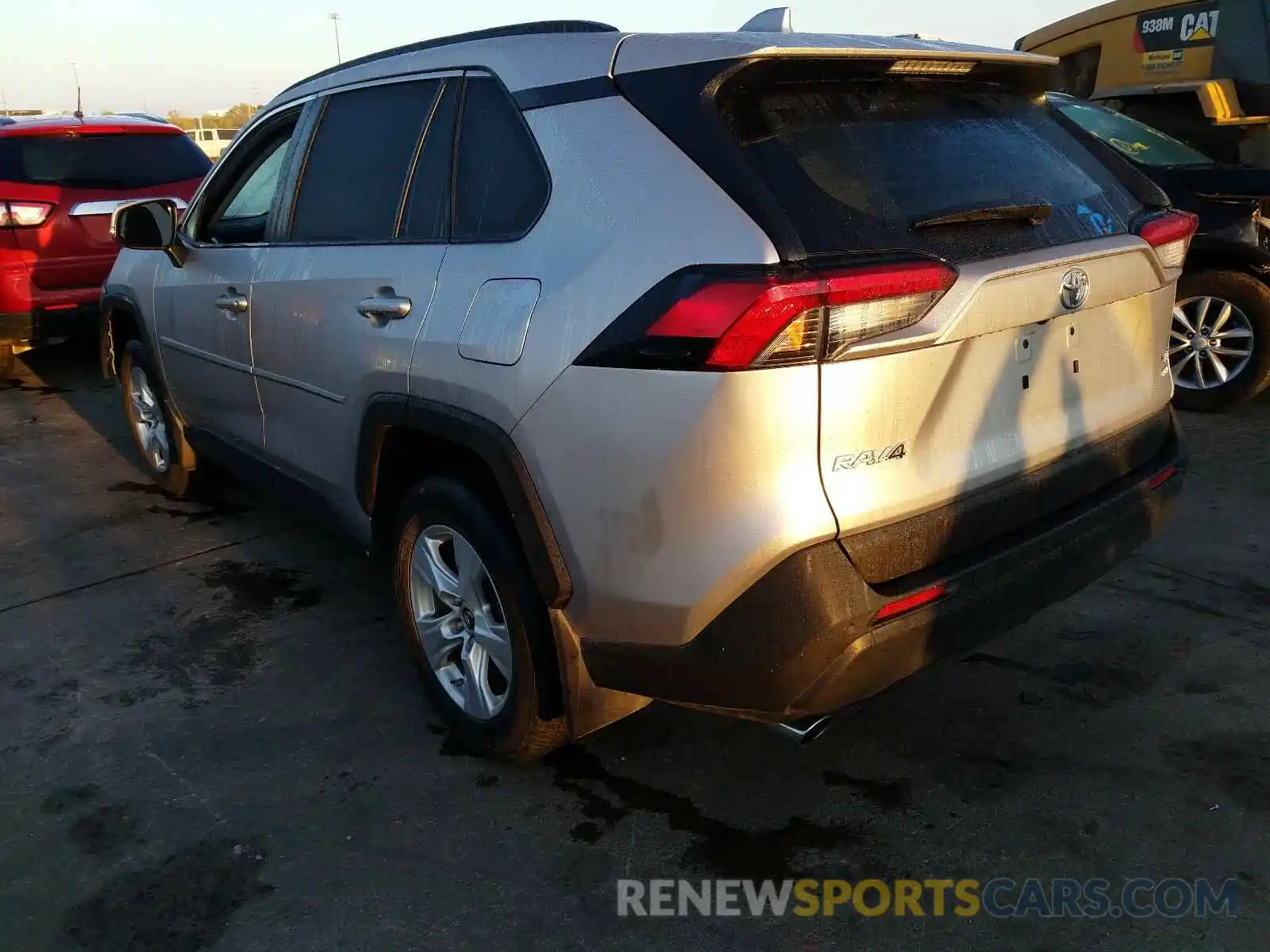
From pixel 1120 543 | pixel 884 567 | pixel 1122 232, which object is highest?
pixel 1122 232

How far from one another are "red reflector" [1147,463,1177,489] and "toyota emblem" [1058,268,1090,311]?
0.60 m

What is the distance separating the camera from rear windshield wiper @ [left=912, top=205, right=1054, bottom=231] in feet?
7.49

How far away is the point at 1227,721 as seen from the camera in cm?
300

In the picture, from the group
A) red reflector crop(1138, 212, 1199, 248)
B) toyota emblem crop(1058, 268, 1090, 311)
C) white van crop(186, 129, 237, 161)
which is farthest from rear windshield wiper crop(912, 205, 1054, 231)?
white van crop(186, 129, 237, 161)

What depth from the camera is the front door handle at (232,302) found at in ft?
12.3

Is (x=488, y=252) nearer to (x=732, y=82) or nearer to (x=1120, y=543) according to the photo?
(x=732, y=82)

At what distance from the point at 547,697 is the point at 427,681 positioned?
63 cm

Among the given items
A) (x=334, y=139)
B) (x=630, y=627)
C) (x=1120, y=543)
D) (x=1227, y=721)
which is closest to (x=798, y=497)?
(x=630, y=627)

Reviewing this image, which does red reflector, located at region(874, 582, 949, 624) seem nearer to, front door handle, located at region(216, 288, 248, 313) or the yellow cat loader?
front door handle, located at region(216, 288, 248, 313)

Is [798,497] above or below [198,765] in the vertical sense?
above

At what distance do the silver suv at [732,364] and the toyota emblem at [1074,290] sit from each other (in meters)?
0.01

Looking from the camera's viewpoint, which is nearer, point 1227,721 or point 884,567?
point 884,567

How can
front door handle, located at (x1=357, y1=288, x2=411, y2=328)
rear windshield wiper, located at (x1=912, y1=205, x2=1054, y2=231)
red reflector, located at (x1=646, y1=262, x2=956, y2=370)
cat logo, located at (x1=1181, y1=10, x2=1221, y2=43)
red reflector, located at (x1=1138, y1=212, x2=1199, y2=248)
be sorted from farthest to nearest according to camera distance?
cat logo, located at (x1=1181, y1=10, x2=1221, y2=43) < front door handle, located at (x1=357, y1=288, x2=411, y2=328) < red reflector, located at (x1=1138, y1=212, x2=1199, y2=248) < rear windshield wiper, located at (x1=912, y1=205, x2=1054, y2=231) < red reflector, located at (x1=646, y1=262, x2=956, y2=370)

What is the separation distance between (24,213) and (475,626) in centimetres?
587
